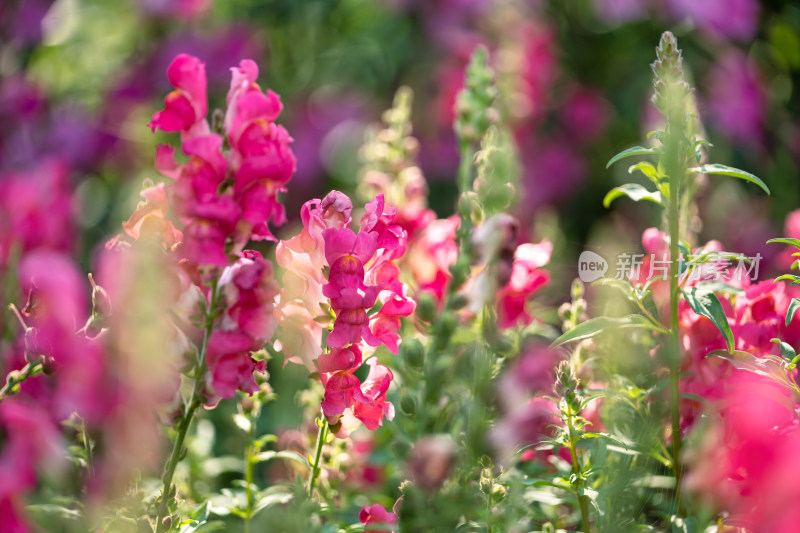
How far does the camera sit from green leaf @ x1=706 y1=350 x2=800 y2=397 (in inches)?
21.5

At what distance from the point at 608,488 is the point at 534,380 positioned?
0.70 ft

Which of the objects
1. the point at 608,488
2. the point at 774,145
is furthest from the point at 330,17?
the point at 608,488

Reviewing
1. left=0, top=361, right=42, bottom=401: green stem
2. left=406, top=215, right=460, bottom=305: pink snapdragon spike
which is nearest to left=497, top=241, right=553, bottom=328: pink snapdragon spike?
left=406, top=215, right=460, bottom=305: pink snapdragon spike

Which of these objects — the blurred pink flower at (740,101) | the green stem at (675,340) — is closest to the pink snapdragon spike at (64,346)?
the green stem at (675,340)

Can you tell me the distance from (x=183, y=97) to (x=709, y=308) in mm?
390

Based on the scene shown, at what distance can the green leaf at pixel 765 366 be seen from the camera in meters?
0.54

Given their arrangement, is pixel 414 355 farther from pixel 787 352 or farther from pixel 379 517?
pixel 787 352

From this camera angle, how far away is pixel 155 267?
0.36 metres

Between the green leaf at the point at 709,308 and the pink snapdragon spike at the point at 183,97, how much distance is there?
366 mm

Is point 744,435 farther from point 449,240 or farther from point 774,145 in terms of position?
point 774,145

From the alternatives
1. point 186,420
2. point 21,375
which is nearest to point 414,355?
point 186,420

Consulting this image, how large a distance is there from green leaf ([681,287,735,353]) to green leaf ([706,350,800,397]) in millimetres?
16

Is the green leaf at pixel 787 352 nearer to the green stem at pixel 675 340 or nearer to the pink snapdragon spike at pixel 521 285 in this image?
the green stem at pixel 675 340

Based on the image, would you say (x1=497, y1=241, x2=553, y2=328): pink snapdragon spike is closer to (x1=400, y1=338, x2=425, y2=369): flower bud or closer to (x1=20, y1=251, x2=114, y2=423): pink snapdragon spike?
(x1=400, y1=338, x2=425, y2=369): flower bud
